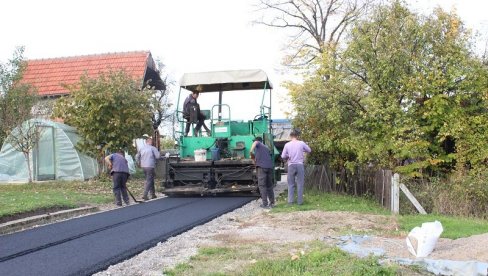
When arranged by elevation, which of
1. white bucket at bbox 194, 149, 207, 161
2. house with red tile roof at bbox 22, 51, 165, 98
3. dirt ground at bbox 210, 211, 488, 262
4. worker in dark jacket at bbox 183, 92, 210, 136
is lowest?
dirt ground at bbox 210, 211, 488, 262

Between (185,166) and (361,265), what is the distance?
894 cm

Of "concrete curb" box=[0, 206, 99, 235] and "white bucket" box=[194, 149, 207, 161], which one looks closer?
"concrete curb" box=[0, 206, 99, 235]

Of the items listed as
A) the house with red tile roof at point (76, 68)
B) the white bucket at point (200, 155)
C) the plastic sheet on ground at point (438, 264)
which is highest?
the house with red tile roof at point (76, 68)

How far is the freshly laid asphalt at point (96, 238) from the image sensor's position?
5875 millimetres

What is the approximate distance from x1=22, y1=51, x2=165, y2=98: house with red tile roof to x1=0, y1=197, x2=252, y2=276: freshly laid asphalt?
1356cm

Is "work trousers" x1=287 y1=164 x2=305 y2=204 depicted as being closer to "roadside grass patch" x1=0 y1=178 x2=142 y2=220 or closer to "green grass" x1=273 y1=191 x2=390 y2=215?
"green grass" x1=273 y1=191 x2=390 y2=215

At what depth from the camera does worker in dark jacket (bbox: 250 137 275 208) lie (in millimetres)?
10992

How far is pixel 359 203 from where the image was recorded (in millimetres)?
11430

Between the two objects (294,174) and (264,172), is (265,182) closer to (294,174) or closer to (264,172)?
(264,172)

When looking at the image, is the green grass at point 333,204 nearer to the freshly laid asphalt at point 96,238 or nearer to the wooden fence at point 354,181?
the wooden fence at point 354,181

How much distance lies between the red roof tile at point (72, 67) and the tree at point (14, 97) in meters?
6.11

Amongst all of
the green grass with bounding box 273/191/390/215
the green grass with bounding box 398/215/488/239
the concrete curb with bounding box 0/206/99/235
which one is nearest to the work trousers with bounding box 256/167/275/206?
the green grass with bounding box 273/191/390/215

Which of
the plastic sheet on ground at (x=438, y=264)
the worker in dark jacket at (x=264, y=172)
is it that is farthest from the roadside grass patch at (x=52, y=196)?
the plastic sheet on ground at (x=438, y=264)

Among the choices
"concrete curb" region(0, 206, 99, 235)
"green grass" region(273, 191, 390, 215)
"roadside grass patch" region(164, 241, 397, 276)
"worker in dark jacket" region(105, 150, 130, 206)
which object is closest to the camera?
"roadside grass patch" region(164, 241, 397, 276)
